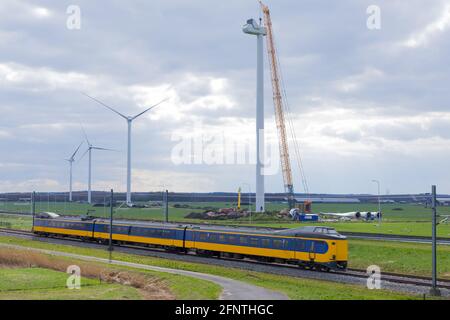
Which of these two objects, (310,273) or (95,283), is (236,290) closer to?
(95,283)

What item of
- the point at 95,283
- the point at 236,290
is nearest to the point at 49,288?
the point at 95,283

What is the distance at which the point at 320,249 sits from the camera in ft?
167

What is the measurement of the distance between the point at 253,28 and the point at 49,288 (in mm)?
101850

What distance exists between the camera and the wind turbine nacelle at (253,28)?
131 meters

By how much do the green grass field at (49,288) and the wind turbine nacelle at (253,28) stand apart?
93.9 m

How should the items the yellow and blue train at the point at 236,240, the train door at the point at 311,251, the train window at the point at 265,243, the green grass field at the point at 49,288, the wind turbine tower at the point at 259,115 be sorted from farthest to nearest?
the wind turbine tower at the point at 259,115
the train window at the point at 265,243
the train door at the point at 311,251
the yellow and blue train at the point at 236,240
the green grass field at the point at 49,288

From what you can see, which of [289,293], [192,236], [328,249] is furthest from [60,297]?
[192,236]

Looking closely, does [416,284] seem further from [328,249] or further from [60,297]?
[60,297]

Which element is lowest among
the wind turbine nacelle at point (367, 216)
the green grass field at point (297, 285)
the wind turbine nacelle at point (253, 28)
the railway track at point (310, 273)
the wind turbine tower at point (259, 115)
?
the railway track at point (310, 273)

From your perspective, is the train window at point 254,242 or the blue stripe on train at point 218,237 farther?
the train window at point 254,242

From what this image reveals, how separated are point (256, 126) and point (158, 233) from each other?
59.3 metres

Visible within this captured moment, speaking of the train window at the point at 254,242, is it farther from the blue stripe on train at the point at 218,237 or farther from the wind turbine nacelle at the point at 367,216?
the wind turbine nacelle at the point at 367,216

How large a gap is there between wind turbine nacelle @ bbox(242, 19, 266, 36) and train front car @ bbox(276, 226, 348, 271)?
85.4m

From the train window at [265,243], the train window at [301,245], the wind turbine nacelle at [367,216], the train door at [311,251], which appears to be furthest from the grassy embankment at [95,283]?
the wind turbine nacelle at [367,216]
